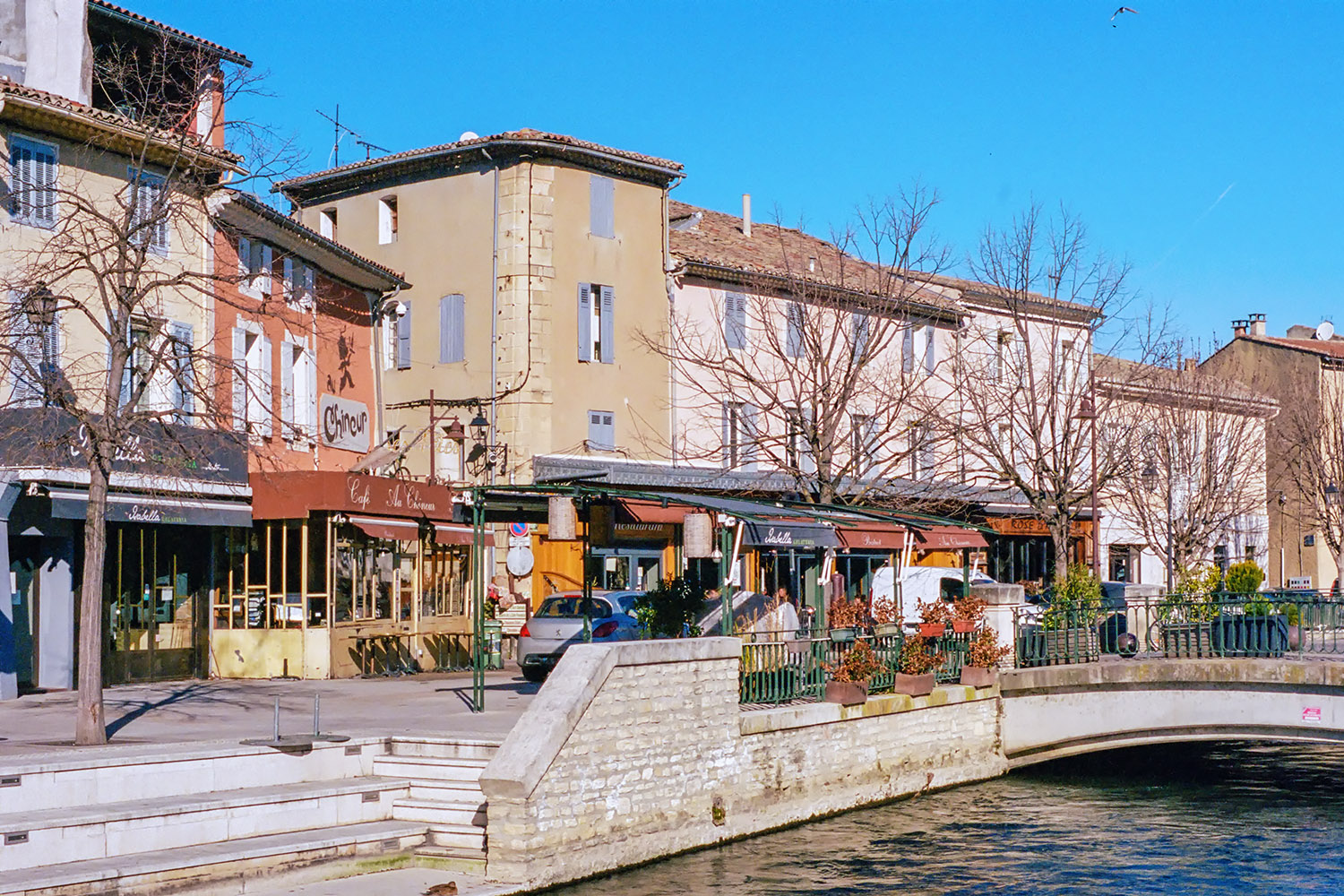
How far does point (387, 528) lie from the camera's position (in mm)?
25719

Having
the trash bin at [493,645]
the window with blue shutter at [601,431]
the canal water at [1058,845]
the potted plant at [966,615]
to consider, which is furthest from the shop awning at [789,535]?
the window with blue shutter at [601,431]

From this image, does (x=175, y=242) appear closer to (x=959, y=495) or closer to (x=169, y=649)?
(x=169, y=649)

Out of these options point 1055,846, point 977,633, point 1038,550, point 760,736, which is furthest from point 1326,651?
point 1038,550

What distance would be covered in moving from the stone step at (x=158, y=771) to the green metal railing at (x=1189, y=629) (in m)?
12.1

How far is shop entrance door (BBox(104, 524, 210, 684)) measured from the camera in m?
22.7

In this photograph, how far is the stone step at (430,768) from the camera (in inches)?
578

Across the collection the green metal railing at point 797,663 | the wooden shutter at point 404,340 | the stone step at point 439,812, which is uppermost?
the wooden shutter at point 404,340

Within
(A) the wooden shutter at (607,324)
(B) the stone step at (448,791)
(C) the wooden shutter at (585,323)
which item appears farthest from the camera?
(A) the wooden shutter at (607,324)

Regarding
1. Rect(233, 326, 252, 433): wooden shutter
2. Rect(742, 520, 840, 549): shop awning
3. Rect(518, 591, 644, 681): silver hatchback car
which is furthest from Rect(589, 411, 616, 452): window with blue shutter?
Rect(742, 520, 840, 549): shop awning

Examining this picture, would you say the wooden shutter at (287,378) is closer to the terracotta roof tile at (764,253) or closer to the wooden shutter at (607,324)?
the wooden shutter at (607,324)

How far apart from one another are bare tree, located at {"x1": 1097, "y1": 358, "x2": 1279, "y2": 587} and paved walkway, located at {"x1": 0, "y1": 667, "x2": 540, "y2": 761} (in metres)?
19.0

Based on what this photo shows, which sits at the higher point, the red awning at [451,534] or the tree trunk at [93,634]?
the red awning at [451,534]

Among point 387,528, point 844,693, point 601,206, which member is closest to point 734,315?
point 601,206

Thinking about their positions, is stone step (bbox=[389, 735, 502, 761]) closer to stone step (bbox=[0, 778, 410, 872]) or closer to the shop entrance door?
stone step (bbox=[0, 778, 410, 872])
